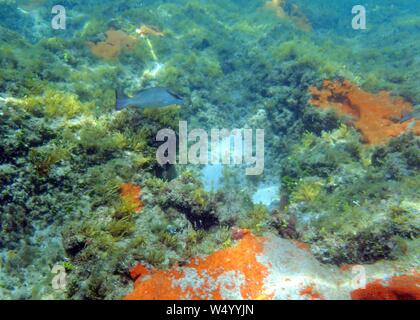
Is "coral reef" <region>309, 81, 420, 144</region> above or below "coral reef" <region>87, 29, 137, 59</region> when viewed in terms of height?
below

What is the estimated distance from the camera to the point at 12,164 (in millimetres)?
4805

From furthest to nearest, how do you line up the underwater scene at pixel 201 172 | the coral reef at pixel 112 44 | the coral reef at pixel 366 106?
the coral reef at pixel 112 44
the coral reef at pixel 366 106
the underwater scene at pixel 201 172

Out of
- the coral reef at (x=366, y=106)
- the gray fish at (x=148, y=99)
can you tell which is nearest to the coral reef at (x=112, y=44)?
the coral reef at (x=366, y=106)

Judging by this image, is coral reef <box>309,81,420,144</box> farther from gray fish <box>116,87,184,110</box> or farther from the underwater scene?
gray fish <box>116,87,184,110</box>

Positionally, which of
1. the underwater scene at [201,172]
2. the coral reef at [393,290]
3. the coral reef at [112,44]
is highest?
the coral reef at [112,44]

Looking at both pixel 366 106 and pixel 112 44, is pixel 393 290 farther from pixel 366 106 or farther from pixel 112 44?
pixel 112 44

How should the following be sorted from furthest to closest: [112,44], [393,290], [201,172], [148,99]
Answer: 1. [112,44]
2. [201,172]
3. [148,99]
4. [393,290]

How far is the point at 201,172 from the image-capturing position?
9.02 meters

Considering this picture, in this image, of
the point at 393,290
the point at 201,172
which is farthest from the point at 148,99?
the point at 393,290

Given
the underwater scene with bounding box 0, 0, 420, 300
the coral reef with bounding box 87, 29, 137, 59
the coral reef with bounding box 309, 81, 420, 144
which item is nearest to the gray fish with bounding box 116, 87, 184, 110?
the underwater scene with bounding box 0, 0, 420, 300

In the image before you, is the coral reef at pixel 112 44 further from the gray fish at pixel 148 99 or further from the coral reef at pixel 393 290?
the coral reef at pixel 393 290

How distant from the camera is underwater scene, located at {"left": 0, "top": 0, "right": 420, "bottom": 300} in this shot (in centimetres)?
418

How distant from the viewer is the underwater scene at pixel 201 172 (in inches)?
165

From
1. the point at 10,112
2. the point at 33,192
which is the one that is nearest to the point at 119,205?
the point at 33,192
